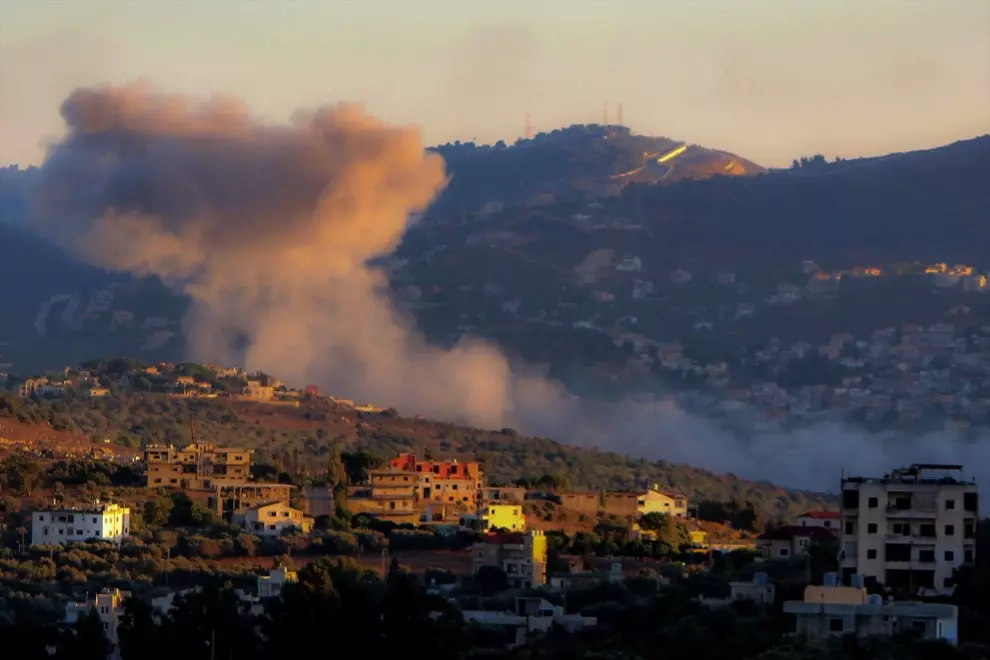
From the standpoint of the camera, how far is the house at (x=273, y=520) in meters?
73.2

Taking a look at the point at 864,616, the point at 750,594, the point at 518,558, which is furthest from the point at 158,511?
the point at 864,616

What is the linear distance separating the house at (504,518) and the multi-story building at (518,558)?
332 inches

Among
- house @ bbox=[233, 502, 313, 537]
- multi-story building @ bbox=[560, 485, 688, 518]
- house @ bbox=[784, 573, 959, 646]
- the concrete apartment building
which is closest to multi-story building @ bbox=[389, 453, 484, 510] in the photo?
multi-story building @ bbox=[560, 485, 688, 518]

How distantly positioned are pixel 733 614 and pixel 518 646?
4312 millimetres

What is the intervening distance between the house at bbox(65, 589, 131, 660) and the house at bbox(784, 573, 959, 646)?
12.9 metres

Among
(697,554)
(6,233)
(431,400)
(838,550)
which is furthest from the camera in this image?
(6,233)

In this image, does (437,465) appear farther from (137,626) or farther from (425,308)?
(425,308)

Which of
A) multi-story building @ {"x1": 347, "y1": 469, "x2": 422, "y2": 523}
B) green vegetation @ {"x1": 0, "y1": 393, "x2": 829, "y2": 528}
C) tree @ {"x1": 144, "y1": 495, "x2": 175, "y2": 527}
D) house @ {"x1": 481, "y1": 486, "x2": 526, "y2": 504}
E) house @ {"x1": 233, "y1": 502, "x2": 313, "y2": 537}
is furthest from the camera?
green vegetation @ {"x1": 0, "y1": 393, "x2": 829, "y2": 528}

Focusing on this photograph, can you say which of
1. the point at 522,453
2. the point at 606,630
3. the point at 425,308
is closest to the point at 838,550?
the point at 606,630

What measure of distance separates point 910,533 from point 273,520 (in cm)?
2646

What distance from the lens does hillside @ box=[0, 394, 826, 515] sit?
341ft

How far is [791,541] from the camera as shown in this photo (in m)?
61.7

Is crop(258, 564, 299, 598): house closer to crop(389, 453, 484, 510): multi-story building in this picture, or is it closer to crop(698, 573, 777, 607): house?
crop(698, 573, 777, 607): house

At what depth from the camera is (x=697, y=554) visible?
6781 cm
